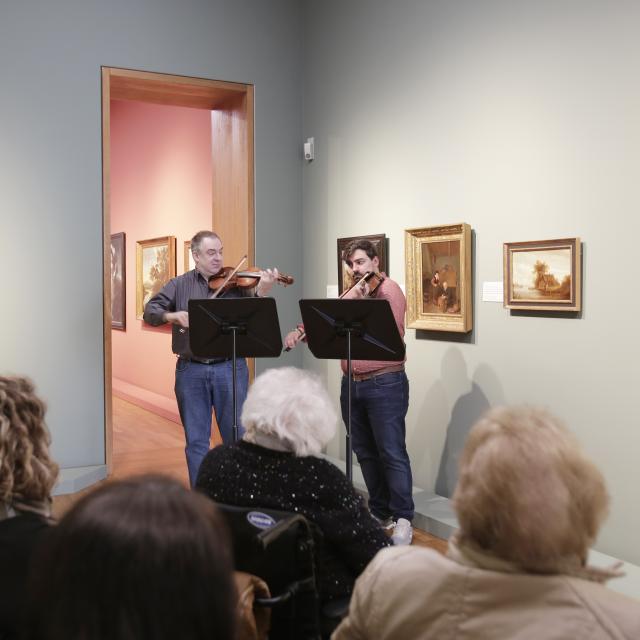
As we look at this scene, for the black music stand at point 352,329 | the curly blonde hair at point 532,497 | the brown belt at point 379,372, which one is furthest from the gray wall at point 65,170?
the curly blonde hair at point 532,497

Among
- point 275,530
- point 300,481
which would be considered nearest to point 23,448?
point 275,530

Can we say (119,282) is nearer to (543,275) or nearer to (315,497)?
(543,275)

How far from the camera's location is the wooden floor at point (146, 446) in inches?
209

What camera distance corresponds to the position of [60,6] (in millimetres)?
5523

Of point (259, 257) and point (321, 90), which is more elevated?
point (321, 90)

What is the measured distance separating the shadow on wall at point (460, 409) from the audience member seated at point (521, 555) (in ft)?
10.3

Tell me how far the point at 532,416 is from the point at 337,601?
1107 millimetres

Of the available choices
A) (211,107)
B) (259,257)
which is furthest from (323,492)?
(211,107)

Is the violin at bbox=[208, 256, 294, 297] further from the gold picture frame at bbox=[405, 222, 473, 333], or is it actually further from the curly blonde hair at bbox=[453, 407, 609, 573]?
the curly blonde hair at bbox=[453, 407, 609, 573]

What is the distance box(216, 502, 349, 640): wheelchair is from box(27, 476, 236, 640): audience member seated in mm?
972

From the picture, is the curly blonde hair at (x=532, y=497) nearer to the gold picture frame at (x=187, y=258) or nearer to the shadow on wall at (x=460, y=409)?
the shadow on wall at (x=460, y=409)

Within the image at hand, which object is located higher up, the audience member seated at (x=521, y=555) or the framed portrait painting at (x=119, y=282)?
the framed portrait painting at (x=119, y=282)

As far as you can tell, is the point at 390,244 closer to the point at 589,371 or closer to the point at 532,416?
the point at 589,371

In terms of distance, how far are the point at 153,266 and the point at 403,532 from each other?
5.85 metres
